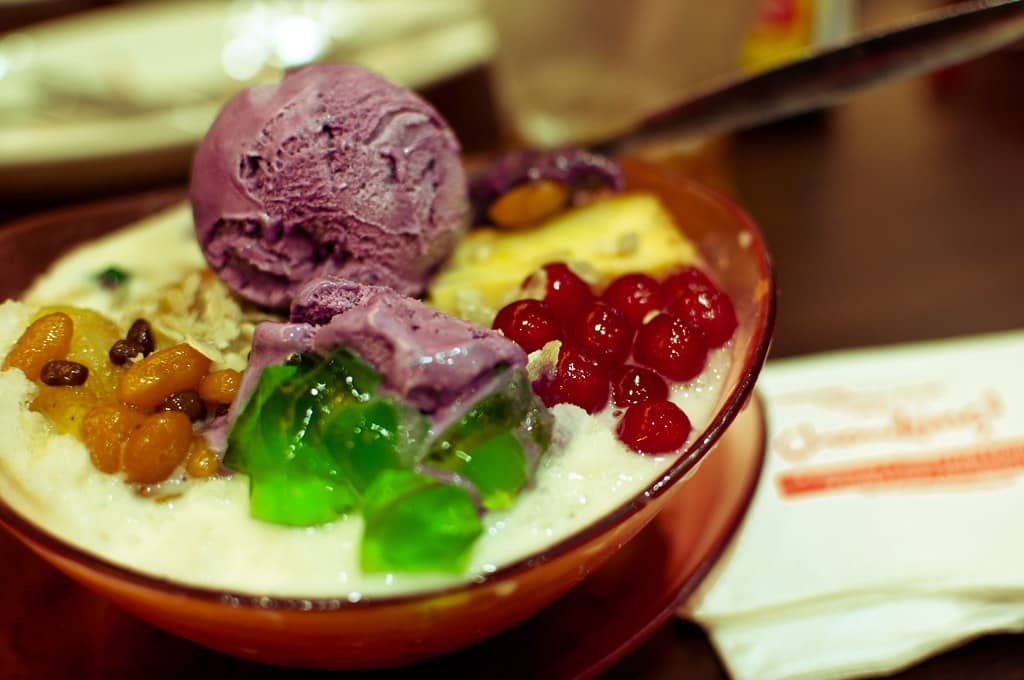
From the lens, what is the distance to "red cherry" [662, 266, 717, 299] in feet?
3.52

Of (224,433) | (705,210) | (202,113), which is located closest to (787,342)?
(705,210)

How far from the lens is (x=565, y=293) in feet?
3.52

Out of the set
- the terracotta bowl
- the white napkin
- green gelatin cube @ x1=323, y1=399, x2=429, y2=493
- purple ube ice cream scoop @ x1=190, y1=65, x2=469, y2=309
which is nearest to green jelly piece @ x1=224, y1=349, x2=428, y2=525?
green gelatin cube @ x1=323, y1=399, x2=429, y2=493

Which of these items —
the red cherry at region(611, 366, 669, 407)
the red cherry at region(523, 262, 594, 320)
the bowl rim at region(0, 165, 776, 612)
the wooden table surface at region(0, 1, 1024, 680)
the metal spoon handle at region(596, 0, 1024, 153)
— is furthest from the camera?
the wooden table surface at region(0, 1, 1024, 680)

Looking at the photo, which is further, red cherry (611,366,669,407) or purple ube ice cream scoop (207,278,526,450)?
red cherry (611,366,669,407)

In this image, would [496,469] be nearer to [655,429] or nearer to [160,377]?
[655,429]

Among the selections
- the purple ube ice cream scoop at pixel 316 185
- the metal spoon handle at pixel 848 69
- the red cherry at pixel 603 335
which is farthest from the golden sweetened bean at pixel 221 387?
the metal spoon handle at pixel 848 69

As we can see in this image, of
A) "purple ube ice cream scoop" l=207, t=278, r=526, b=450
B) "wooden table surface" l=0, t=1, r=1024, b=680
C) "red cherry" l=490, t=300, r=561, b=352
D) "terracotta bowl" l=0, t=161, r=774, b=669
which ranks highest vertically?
"purple ube ice cream scoop" l=207, t=278, r=526, b=450

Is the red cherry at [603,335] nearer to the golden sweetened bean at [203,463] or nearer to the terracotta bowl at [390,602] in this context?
the terracotta bowl at [390,602]

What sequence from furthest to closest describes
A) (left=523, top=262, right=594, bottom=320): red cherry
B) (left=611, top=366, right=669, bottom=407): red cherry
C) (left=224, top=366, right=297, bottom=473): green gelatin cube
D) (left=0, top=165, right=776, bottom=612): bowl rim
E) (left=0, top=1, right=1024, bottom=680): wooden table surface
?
(left=0, top=1, right=1024, bottom=680): wooden table surface → (left=523, top=262, right=594, bottom=320): red cherry → (left=611, top=366, right=669, bottom=407): red cherry → (left=224, top=366, right=297, bottom=473): green gelatin cube → (left=0, top=165, right=776, bottom=612): bowl rim

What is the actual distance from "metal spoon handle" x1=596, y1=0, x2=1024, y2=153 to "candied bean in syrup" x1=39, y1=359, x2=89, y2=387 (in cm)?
108

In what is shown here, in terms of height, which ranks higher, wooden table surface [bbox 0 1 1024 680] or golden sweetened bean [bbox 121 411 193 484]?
golden sweetened bean [bbox 121 411 193 484]

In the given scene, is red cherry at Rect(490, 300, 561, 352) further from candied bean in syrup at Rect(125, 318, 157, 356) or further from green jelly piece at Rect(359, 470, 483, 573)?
candied bean in syrup at Rect(125, 318, 157, 356)

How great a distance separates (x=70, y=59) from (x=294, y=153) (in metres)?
1.92
